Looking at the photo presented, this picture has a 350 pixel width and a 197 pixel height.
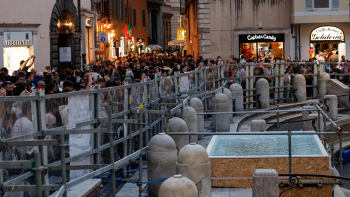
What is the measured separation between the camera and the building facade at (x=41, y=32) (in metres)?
27.3

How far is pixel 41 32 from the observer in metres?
29.7

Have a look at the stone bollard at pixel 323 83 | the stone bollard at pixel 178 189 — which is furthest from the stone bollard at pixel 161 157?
the stone bollard at pixel 323 83

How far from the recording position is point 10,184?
7082 millimetres

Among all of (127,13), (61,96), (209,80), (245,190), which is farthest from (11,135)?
(127,13)

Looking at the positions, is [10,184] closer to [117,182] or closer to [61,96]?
[61,96]

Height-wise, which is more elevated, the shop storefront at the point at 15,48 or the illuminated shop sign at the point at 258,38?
the illuminated shop sign at the point at 258,38

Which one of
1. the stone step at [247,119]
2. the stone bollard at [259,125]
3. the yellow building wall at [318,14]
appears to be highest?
the yellow building wall at [318,14]

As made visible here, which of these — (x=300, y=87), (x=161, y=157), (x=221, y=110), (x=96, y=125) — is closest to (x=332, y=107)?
(x=300, y=87)

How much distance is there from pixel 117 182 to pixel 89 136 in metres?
1.93

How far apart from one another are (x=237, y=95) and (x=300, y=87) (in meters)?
4.52

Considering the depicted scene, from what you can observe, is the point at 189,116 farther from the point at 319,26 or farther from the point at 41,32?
the point at 319,26

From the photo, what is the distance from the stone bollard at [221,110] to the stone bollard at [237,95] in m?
4.28

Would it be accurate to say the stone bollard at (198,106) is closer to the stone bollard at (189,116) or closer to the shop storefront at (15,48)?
the stone bollard at (189,116)

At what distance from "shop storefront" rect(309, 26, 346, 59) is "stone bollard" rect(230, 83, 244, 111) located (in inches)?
630
